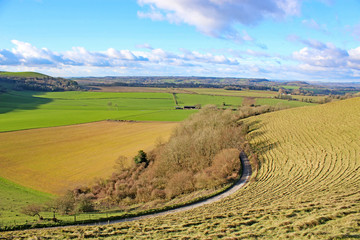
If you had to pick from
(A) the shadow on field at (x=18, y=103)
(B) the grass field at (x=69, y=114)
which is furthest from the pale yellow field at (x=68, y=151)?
(A) the shadow on field at (x=18, y=103)

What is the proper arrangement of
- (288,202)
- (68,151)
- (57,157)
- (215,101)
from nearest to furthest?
(288,202) → (57,157) → (68,151) → (215,101)

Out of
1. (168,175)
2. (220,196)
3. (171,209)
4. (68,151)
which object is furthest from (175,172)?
(68,151)

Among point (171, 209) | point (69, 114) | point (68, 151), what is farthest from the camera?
point (69, 114)

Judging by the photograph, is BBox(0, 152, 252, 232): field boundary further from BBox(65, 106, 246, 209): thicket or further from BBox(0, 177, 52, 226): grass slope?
BBox(0, 177, 52, 226): grass slope

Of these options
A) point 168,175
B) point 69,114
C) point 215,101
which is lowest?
point 168,175

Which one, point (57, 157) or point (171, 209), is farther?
point (57, 157)

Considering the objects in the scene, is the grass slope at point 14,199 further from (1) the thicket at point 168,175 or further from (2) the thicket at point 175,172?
(2) the thicket at point 175,172

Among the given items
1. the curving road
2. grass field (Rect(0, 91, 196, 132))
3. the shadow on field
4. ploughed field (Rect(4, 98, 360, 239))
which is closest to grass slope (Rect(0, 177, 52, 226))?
ploughed field (Rect(4, 98, 360, 239))

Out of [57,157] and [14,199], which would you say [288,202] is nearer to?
[14,199]
